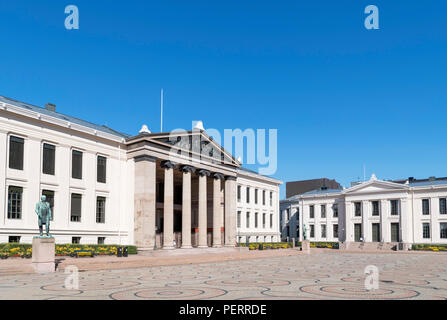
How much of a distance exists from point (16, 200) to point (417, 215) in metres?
63.6

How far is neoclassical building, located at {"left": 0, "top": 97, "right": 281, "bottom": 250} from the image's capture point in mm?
37469

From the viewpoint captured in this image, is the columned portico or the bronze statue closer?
the bronze statue

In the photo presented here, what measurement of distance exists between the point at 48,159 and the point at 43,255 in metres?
16.0

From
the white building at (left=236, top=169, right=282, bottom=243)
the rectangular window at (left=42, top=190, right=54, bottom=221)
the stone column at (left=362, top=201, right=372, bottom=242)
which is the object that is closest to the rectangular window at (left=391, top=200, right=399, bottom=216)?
the stone column at (left=362, top=201, right=372, bottom=242)

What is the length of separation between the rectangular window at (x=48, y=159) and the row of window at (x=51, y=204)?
194 centimetres

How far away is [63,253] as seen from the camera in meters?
35.8

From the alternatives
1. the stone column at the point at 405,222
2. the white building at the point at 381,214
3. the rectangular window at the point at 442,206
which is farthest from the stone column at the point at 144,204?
the rectangular window at the point at 442,206

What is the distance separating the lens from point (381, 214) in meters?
76.7

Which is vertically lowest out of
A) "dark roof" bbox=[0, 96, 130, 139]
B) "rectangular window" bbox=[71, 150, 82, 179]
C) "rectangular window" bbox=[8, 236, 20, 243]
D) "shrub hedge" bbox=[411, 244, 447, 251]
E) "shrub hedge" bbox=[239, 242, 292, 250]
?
"shrub hedge" bbox=[411, 244, 447, 251]

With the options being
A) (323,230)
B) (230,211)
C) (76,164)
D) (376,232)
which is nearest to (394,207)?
(376,232)

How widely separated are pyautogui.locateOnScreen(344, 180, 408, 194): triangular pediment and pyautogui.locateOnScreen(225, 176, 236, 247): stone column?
30.6 metres

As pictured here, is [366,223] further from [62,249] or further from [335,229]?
[62,249]

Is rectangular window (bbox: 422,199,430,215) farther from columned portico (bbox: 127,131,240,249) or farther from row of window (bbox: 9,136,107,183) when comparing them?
row of window (bbox: 9,136,107,183)
